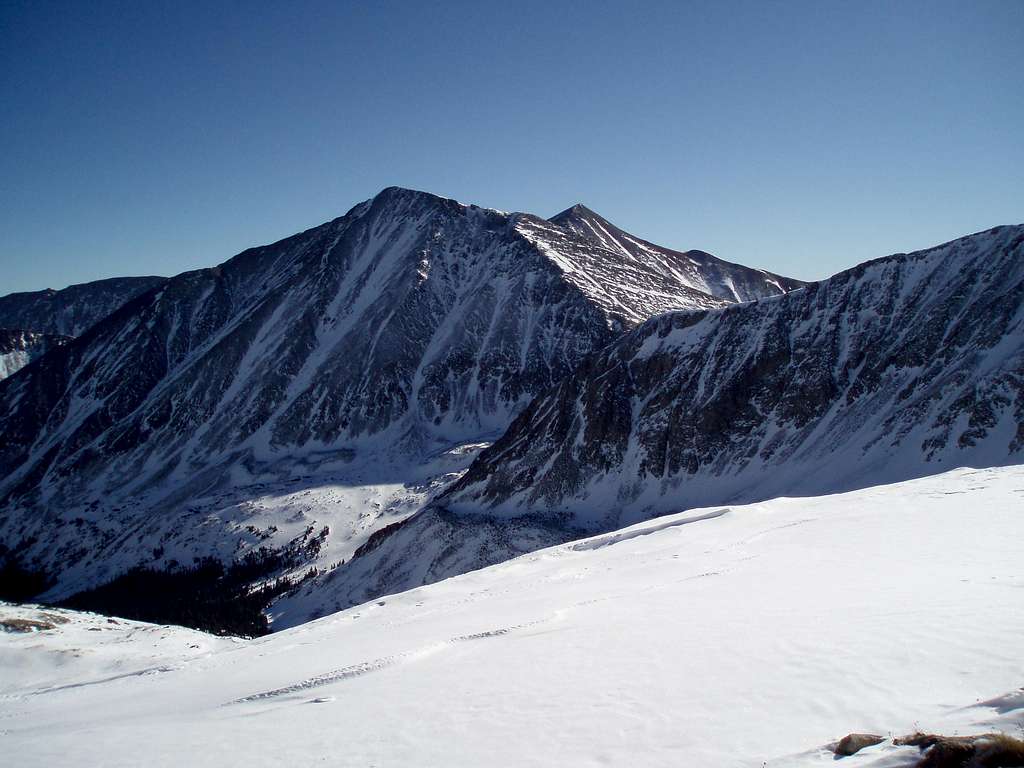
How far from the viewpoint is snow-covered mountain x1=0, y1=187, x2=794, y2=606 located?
112188mm

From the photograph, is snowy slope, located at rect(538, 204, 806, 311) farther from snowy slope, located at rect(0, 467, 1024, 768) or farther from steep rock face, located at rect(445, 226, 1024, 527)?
snowy slope, located at rect(0, 467, 1024, 768)

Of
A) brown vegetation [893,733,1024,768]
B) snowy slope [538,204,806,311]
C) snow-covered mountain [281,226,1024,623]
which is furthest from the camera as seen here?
snowy slope [538,204,806,311]

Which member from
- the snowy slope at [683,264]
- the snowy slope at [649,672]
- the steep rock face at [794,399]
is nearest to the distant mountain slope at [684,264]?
the snowy slope at [683,264]

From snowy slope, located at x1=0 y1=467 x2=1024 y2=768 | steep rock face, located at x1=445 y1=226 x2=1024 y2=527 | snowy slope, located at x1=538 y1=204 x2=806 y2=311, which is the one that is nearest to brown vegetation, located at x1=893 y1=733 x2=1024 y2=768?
snowy slope, located at x1=0 y1=467 x2=1024 y2=768

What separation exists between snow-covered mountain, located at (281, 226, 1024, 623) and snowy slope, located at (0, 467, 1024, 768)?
3554 centimetres

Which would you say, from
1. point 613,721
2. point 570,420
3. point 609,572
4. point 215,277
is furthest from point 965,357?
point 215,277

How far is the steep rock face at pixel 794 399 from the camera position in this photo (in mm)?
60375

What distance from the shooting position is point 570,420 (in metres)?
88.3

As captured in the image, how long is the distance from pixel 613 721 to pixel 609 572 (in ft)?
62.6

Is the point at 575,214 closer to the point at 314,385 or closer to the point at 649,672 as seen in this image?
the point at 314,385

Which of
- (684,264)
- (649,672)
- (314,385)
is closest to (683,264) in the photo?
(684,264)

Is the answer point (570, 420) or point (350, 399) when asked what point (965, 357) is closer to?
point (570, 420)

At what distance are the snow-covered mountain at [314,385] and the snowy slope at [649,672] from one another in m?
74.9

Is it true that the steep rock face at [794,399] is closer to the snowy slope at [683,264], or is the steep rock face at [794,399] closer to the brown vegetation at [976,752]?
the brown vegetation at [976,752]
